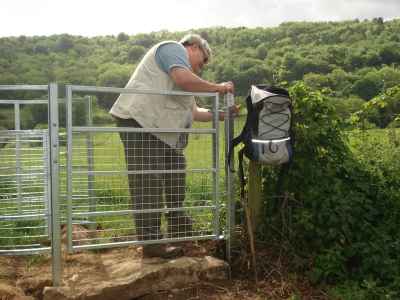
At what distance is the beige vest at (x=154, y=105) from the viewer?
161 inches

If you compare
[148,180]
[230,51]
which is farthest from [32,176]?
[230,51]

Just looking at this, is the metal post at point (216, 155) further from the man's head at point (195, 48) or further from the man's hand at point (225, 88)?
the man's head at point (195, 48)

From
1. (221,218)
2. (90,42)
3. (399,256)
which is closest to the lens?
(399,256)

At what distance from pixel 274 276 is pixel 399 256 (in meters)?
1.07

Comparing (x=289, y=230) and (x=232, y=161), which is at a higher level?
(x=232, y=161)

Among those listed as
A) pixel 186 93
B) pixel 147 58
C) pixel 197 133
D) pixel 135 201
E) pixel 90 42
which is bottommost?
pixel 135 201

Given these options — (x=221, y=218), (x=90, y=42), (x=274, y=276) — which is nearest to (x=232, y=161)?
(x=221, y=218)

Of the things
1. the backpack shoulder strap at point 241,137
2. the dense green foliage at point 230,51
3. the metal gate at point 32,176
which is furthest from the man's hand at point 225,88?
the dense green foliage at point 230,51

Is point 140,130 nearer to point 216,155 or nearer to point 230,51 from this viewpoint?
point 216,155

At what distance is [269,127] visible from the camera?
3959mm

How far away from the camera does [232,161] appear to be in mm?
4219

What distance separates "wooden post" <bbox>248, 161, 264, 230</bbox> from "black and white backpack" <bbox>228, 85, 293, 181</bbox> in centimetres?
38

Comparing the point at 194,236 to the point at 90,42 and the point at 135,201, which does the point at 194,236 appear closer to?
the point at 135,201

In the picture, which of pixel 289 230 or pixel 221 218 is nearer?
pixel 289 230
